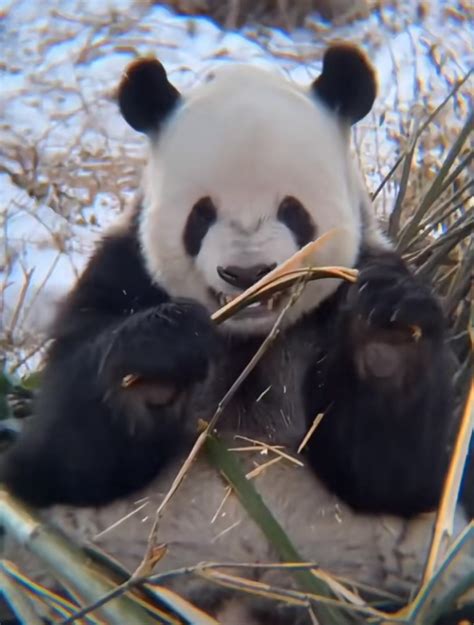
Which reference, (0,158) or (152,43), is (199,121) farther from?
(152,43)

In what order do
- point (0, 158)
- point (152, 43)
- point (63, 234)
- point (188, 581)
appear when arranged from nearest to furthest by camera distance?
point (188, 581)
point (63, 234)
point (0, 158)
point (152, 43)

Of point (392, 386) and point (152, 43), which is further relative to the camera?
point (152, 43)

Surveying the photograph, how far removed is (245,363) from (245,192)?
29 centimetres

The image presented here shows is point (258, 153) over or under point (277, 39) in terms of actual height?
over

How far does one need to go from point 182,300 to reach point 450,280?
94cm

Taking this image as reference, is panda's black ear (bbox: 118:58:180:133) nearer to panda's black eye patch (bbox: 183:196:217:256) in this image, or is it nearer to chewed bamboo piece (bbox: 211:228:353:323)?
panda's black eye patch (bbox: 183:196:217:256)

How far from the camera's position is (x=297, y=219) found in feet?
5.41

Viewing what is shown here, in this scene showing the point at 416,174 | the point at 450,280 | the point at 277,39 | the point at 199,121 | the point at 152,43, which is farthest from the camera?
the point at 277,39

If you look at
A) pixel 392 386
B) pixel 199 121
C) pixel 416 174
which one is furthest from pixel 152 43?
pixel 392 386

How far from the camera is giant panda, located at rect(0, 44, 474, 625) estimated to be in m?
1.51

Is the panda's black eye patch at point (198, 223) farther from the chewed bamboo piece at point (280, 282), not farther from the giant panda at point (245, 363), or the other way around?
the chewed bamboo piece at point (280, 282)

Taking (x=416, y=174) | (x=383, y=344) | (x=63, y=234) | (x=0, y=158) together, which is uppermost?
(x=383, y=344)

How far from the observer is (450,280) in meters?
2.32

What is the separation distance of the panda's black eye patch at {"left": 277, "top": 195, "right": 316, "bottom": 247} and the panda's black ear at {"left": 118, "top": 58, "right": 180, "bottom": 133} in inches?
11.6
